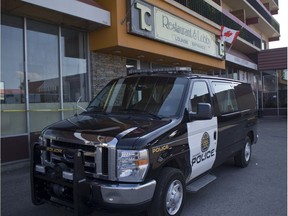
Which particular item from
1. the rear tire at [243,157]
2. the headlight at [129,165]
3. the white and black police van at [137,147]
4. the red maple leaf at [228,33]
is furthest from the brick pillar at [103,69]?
the red maple leaf at [228,33]

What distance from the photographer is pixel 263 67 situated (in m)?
25.4

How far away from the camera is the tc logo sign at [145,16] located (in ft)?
34.5

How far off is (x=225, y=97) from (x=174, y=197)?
287cm

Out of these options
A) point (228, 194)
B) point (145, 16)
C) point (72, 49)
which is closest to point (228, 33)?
point (145, 16)

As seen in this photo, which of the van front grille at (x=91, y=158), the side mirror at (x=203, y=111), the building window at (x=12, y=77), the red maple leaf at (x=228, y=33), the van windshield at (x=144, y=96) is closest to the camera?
the van front grille at (x=91, y=158)

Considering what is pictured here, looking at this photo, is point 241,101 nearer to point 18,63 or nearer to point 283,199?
point 283,199

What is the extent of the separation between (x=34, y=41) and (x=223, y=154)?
598cm

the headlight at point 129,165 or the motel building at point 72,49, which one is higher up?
the motel building at point 72,49

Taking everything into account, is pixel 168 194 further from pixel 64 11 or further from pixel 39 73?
pixel 39 73

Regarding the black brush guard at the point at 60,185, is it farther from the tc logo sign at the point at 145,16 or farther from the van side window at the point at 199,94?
the tc logo sign at the point at 145,16

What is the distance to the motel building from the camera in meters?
8.10

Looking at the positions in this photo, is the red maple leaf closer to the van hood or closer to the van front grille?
the van hood

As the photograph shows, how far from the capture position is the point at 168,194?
4.21m

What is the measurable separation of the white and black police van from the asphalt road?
372 millimetres
